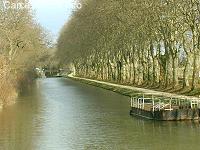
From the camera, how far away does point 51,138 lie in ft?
118

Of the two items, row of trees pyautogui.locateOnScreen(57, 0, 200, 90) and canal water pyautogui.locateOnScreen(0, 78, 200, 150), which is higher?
row of trees pyautogui.locateOnScreen(57, 0, 200, 90)

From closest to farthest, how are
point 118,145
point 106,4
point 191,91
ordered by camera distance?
1. point 118,145
2. point 191,91
3. point 106,4

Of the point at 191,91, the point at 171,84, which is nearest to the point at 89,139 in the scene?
the point at 191,91

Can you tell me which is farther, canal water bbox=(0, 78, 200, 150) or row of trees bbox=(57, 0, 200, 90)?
row of trees bbox=(57, 0, 200, 90)

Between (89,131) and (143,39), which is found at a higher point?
(143,39)

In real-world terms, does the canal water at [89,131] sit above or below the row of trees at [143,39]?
below

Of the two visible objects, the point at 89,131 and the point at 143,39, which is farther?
the point at 143,39

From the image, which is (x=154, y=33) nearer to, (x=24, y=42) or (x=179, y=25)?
(x=179, y=25)

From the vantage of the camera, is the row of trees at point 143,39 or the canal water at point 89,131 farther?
the row of trees at point 143,39

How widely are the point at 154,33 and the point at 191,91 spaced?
1419cm

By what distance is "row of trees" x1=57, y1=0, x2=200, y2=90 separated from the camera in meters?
60.6

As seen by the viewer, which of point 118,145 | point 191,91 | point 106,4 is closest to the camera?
point 118,145

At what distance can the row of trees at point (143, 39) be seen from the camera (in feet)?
199

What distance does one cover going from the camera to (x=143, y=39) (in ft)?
251
